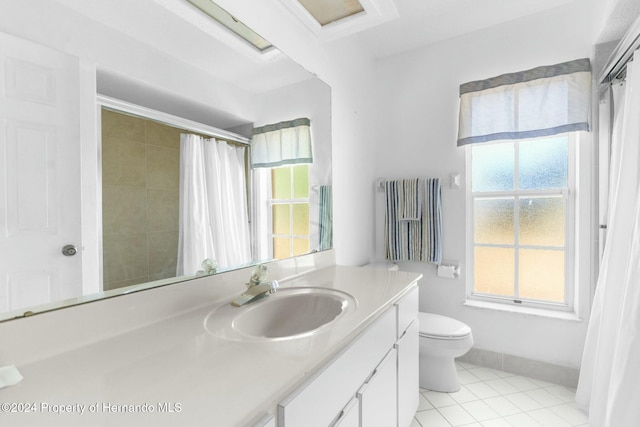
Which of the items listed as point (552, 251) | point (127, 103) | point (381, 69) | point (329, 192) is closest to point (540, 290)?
point (552, 251)

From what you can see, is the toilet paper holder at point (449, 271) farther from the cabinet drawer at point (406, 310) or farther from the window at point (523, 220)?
the cabinet drawer at point (406, 310)

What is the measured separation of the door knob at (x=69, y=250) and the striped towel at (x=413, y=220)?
201 cm

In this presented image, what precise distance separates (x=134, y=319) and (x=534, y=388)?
2.31m

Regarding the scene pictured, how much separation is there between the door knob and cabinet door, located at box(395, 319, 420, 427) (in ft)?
3.95

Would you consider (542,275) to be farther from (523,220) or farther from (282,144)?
(282,144)

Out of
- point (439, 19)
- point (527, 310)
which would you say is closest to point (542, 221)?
point (527, 310)

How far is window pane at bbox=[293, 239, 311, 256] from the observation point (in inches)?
62.6

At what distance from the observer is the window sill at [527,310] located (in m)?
1.90

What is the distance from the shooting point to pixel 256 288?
3.73 feet

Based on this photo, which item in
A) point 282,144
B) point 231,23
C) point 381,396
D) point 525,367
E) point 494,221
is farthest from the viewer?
point 494,221

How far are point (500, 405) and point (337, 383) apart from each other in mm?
1523

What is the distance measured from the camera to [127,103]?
0.89 metres

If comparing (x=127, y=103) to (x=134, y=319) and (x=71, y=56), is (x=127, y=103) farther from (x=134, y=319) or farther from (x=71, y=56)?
(x=134, y=319)

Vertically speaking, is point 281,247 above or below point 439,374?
above
